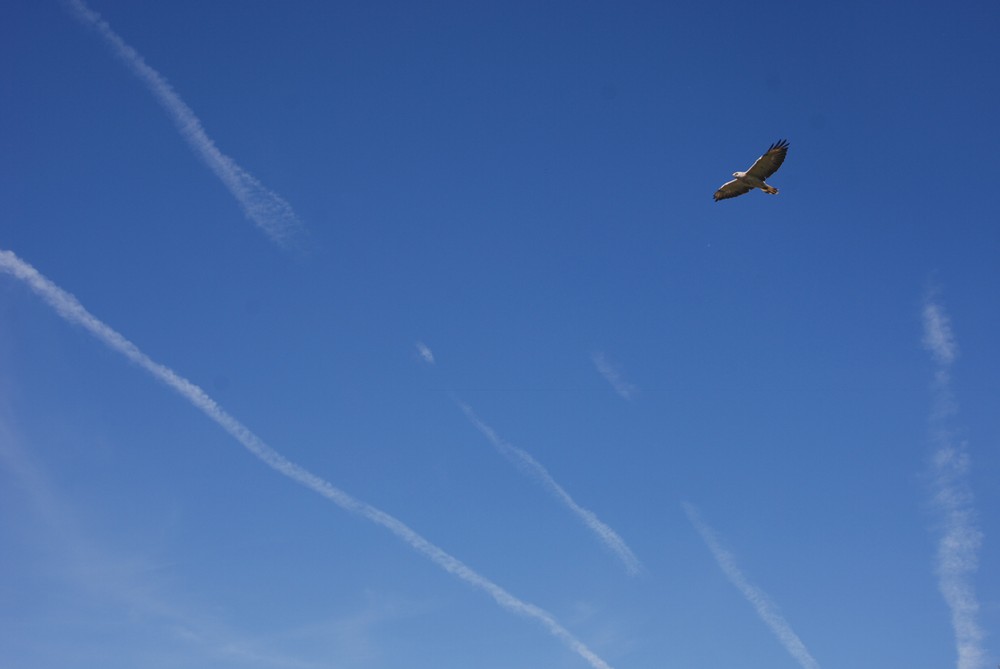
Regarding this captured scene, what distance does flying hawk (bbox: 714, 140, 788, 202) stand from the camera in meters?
67.5

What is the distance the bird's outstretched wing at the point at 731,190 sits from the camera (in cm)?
6944

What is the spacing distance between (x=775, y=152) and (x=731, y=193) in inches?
157

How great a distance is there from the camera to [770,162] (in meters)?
67.9

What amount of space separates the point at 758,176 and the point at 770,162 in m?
1.26

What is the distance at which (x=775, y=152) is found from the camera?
67562mm

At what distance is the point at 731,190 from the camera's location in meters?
69.8

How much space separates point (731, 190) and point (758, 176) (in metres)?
1.98

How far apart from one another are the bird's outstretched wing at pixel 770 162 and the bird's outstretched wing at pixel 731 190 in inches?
51.4

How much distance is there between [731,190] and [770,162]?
125 inches

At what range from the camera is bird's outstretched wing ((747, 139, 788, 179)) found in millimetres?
67312

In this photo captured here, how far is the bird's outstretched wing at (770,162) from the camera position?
67.3 m

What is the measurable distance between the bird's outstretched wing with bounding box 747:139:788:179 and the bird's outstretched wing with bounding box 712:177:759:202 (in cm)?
130

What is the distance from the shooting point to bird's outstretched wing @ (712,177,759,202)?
69438 mm

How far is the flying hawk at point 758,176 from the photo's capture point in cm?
6750
